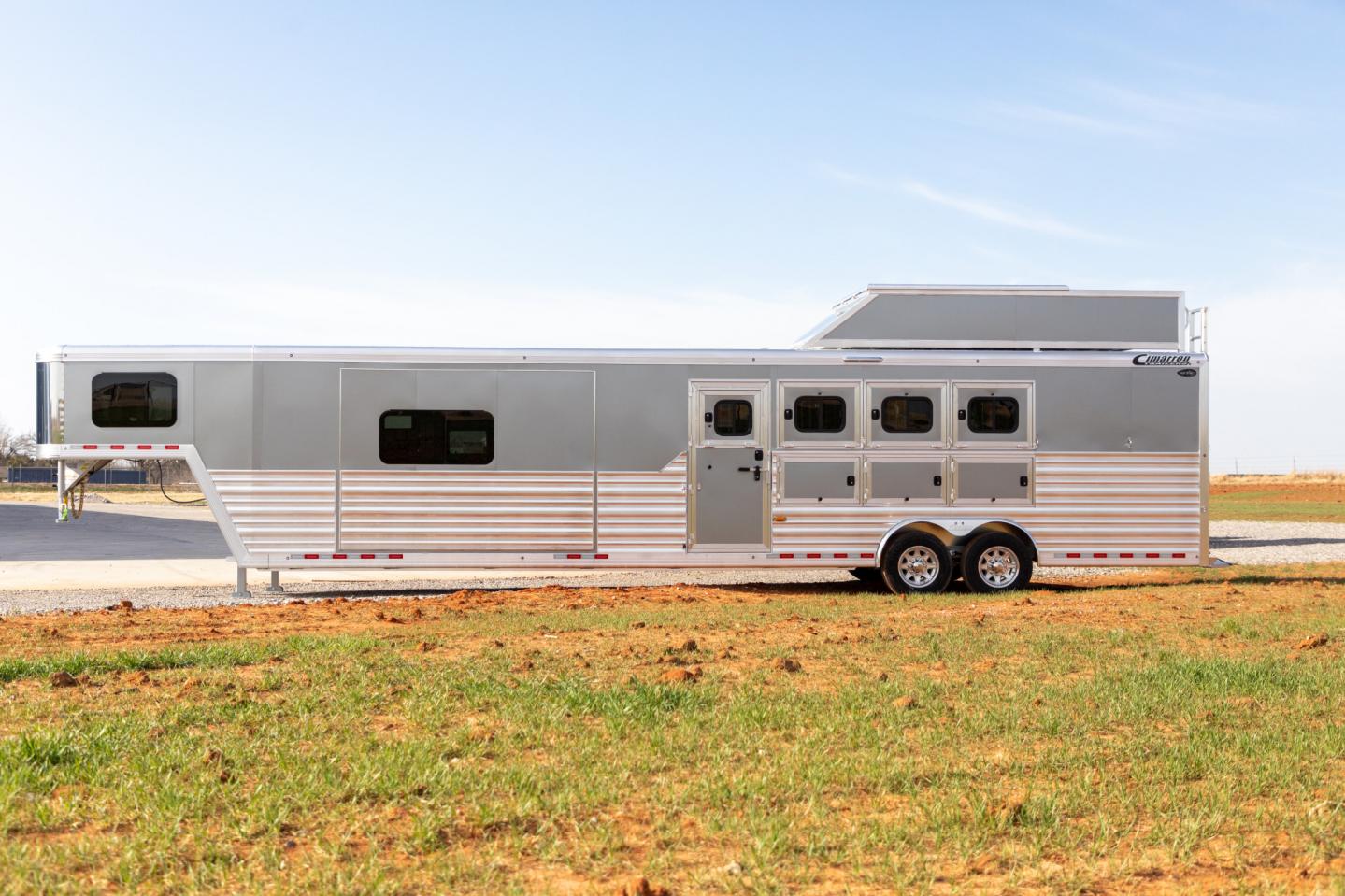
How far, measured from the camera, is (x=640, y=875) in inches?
161

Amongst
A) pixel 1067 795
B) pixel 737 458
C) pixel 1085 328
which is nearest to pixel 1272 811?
pixel 1067 795

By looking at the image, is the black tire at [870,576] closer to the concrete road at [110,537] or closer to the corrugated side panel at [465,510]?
the corrugated side panel at [465,510]

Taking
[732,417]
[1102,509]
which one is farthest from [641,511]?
[1102,509]

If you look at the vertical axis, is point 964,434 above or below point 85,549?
above

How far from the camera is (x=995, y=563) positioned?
551 inches

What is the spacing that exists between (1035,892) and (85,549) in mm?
21152

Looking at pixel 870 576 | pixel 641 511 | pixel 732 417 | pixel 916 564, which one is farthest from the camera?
pixel 870 576

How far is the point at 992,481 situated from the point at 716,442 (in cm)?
344

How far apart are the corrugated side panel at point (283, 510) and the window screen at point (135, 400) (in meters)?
1.03

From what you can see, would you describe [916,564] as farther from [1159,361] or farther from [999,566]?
[1159,361]

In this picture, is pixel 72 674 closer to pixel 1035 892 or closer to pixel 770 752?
pixel 770 752

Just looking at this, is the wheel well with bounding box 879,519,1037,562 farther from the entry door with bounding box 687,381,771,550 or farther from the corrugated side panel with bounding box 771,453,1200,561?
the entry door with bounding box 687,381,771,550

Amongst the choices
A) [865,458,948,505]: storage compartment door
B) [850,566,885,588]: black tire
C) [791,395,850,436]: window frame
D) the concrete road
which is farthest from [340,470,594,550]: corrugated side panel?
the concrete road

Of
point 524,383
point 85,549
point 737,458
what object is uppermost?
point 524,383
